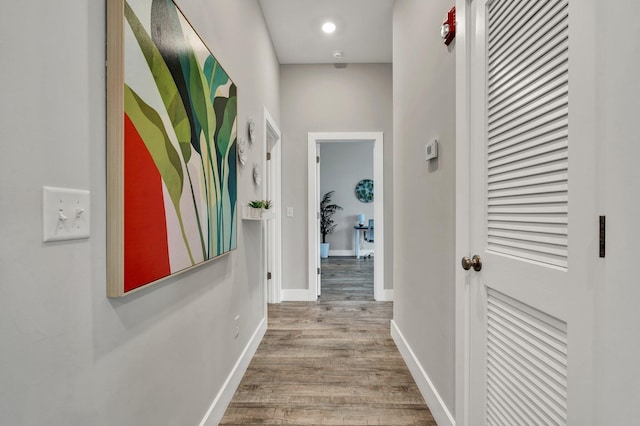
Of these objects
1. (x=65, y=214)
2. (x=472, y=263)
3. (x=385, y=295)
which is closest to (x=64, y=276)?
(x=65, y=214)

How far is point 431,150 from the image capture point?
1.67 metres

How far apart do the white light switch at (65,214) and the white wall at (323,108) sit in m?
3.10

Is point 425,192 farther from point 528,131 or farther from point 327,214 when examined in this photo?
point 327,214

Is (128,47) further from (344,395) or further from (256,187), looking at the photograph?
(344,395)

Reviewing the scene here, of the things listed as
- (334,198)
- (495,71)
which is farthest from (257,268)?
(334,198)

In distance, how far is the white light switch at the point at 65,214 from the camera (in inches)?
25.4

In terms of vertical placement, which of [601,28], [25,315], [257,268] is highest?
[601,28]

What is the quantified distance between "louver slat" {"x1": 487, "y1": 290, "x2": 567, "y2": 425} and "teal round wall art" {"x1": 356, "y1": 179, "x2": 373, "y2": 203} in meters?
6.63

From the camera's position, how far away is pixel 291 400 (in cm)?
184

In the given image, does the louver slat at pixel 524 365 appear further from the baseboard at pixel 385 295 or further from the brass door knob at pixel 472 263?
the baseboard at pixel 385 295

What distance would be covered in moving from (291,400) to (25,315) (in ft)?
5.20

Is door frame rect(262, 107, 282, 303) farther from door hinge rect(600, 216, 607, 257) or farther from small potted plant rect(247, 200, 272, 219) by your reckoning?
door hinge rect(600, 216, 607, 257)

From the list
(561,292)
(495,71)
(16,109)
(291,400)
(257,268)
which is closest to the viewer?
(16,109)

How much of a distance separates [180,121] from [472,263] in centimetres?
123
